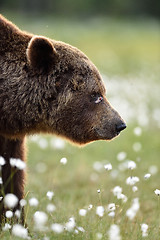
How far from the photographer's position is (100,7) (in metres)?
54.7

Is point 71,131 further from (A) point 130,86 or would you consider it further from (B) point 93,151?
(A) point 130,86

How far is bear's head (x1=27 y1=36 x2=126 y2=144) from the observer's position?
13.7 feet

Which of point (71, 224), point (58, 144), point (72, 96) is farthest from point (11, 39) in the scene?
point (58, 144)

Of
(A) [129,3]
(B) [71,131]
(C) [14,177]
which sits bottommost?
(A) [129,3]

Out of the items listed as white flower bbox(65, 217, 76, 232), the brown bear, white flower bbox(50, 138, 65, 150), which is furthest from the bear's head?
white flower bbox(50, 138, 65, 150)

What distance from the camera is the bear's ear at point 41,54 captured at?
396cm

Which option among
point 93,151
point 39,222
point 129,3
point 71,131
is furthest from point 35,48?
point 129,3

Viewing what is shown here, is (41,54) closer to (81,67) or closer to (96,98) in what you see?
(81,67)

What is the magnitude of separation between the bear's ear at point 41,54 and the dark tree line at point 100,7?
43990 mm

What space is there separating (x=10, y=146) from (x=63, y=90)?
29.7 inches

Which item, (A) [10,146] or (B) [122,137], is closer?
(A) [10,146]

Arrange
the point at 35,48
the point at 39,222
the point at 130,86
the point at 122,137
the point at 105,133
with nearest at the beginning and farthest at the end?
1. the point at 39,222
2. the point at 35,48
3. the point at 105,133
4. the point at 122,137
5. the point at 130,86

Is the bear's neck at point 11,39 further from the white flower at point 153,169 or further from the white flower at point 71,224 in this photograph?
the white flower at point 153,169

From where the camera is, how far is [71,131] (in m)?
4.31
